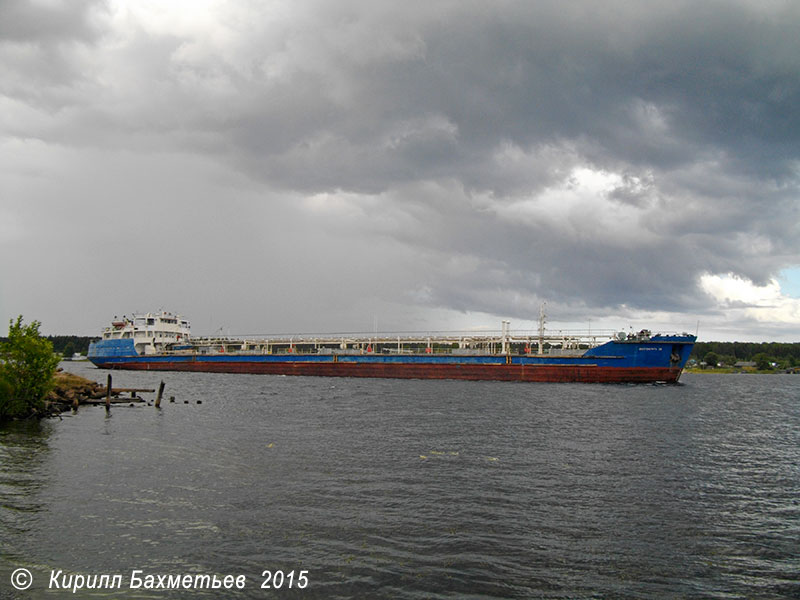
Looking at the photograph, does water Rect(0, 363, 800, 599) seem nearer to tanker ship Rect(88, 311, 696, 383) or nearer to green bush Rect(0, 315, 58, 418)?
green bush Rect(0, 315, 58, 418)

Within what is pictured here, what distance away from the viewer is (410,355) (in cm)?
9075

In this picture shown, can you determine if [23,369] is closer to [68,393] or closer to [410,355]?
[68,393]

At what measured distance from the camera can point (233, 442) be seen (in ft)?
96.9

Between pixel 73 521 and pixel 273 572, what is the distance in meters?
7.42

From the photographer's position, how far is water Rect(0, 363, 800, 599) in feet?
43.7

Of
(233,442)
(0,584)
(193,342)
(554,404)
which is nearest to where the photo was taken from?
(0,584)

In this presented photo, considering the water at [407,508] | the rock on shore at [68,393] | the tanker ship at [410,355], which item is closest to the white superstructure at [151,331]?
the tanker ship at [410,355]

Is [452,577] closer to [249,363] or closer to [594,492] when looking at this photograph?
[594,492]

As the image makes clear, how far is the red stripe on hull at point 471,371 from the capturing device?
7812 cm

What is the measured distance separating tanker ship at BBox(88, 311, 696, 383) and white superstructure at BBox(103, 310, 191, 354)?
8.2 inches

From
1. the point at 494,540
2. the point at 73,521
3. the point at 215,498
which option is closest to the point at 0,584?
the point at 73,521

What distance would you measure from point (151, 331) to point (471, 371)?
70977mm

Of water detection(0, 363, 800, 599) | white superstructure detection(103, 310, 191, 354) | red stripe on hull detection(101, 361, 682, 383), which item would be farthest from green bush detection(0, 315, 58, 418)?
white superstructure detection(103, 310, 191, 354)

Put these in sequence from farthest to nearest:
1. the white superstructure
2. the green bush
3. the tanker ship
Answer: the white superstructure < the tanker ship < the green bush
